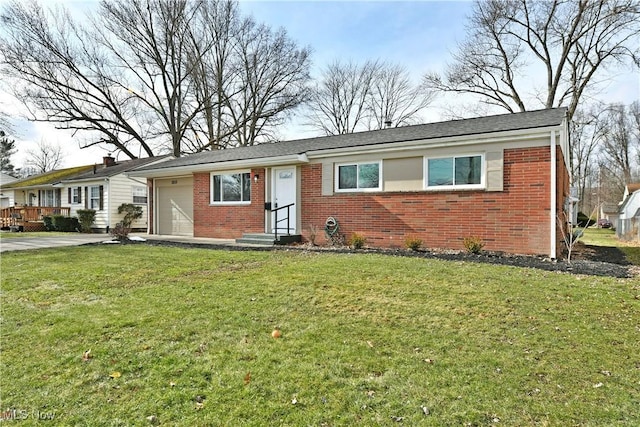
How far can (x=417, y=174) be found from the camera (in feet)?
32.5

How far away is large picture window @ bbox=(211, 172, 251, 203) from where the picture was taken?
43.3 feet

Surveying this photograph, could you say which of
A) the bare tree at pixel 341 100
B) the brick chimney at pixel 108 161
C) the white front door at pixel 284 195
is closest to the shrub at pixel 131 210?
the brick chimney at pixel 108 161

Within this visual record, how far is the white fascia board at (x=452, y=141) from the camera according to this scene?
836 centimetres

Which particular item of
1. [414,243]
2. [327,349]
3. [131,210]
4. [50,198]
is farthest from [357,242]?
[50,198]

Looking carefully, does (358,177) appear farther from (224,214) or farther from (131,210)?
(131,210)

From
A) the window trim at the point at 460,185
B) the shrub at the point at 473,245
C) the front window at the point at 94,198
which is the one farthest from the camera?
the front window at the point at 94,198

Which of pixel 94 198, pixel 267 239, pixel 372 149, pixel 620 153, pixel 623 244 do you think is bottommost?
pixel 623 244

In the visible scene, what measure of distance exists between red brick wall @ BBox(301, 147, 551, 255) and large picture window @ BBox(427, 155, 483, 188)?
0.83 ft

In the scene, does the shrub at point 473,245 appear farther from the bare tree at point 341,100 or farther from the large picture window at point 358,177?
the bare tree at point 341,100

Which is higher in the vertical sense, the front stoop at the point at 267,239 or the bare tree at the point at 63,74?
the bare tree at the point at 63,74

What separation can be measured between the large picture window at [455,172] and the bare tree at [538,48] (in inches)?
646

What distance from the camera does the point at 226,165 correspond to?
13.2 m

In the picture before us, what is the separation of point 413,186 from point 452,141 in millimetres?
1532

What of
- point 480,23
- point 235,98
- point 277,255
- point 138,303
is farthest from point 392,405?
point 235,98
